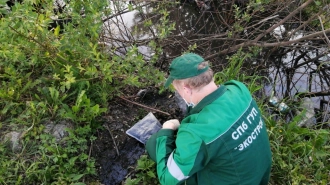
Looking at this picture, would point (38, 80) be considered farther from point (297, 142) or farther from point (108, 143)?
point (297, 142)

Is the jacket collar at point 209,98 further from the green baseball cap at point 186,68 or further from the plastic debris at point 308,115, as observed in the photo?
the plastic debris at point 308,115

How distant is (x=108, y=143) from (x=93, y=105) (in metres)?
0.38

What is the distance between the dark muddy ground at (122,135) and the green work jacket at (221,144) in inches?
30.8

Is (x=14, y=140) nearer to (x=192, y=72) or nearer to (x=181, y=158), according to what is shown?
(x=181, y=158)

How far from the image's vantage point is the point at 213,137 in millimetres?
1625

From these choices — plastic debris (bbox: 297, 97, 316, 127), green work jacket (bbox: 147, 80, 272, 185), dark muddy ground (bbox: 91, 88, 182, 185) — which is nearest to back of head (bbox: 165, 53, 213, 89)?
green work jacket (bbox: 147, 80, 272, 185)

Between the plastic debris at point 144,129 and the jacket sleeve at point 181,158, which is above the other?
the jacket sleeve at point 181,158

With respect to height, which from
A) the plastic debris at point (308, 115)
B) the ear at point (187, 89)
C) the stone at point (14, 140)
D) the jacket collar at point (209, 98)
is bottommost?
the plastic debris at point (308, 115)

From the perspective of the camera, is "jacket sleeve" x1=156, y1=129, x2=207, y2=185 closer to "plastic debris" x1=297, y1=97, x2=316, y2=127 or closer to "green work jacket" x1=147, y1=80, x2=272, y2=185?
"green work jacket" x1=147, y1=80, x2=272, y2=185

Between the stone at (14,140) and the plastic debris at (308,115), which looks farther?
the plastic debris at (308,115)

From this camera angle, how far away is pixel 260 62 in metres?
4.60

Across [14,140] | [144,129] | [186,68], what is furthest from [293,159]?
[14,140]

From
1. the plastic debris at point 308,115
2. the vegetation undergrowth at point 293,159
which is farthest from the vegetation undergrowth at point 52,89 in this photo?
the plastic debris at point 308,115

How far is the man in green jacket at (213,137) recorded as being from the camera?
1645 millimetres
